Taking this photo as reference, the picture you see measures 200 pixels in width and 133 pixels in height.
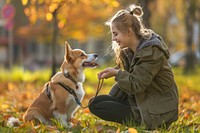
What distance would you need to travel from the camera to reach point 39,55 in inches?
2061

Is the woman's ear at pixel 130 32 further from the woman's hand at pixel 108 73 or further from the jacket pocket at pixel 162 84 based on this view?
the jacket pocket at pixel 162 84

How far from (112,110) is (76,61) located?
85 centimetres

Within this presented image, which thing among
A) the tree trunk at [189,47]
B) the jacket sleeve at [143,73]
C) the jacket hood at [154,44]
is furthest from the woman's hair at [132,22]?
the tree trunk at [189,47]

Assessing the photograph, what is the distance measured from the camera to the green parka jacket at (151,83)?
5.14m

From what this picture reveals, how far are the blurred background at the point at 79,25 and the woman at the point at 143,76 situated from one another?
2.69 feet

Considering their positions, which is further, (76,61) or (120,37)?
(76,61)

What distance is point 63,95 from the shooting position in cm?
579

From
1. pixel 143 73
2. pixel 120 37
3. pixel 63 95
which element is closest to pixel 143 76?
pixel 143 73

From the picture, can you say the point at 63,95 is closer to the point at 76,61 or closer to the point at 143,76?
the point at 76,61

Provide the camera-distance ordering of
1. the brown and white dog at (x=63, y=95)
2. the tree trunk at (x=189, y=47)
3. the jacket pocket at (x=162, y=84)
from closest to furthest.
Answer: the jacket pocket at (x=162, y=84) → the brown and white dog at (x=63, y=95) → the tree trunk at (x=189, y=47)

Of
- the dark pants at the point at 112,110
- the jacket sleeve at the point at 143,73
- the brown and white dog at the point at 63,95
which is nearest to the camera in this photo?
the jacket sleeve at the point at 143,73

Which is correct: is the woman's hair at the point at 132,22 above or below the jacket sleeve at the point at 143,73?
above

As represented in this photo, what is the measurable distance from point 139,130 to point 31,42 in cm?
4742

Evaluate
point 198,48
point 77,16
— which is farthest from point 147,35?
point 198,48
